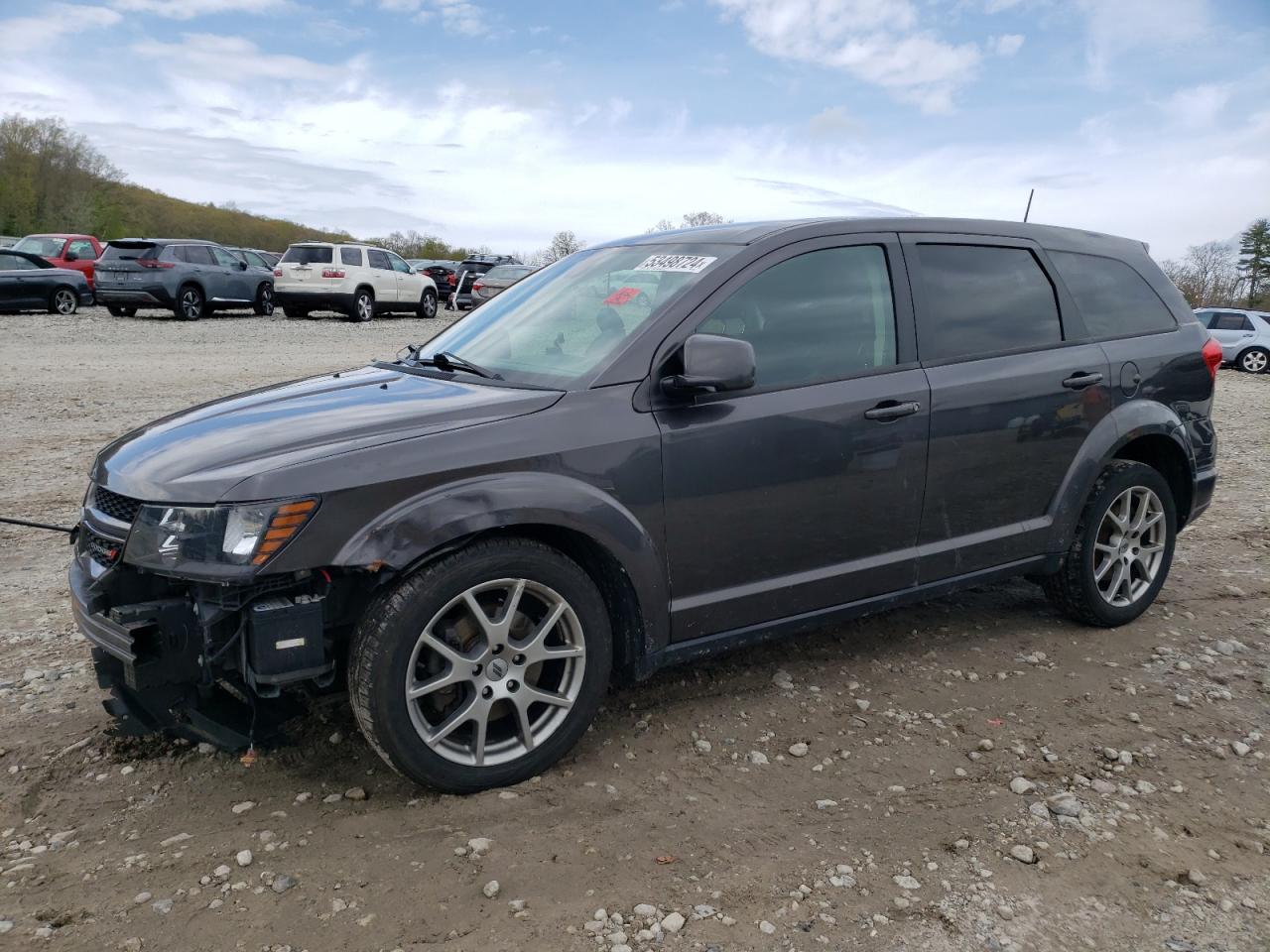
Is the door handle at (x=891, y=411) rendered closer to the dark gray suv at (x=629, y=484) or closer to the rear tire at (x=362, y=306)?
the dark gray suv at (x=629, y=484)

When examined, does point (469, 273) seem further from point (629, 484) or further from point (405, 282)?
point (629, 484)

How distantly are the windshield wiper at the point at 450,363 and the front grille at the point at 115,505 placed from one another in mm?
1220

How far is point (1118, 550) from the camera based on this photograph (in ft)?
15.3

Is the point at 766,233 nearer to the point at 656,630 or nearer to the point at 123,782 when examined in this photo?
the point at 656,630

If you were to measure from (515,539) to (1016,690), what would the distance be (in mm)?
2200

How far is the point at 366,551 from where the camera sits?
2.88m

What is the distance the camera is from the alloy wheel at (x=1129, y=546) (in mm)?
4637

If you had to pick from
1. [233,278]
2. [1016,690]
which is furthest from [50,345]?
[1016,690]

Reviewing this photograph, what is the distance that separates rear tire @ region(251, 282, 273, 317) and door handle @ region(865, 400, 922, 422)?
21456 mm

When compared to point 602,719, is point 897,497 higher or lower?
higher

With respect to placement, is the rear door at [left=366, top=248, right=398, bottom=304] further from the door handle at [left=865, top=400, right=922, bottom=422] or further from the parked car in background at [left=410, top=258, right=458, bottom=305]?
the door handle at [left=865, top=400, right=922, bottom=422]

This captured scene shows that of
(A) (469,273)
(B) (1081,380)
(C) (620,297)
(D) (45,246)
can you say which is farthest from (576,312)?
(A) (469,273)

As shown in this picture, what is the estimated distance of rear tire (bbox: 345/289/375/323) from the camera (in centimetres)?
2270

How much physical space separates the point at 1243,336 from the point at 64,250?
27.3m
